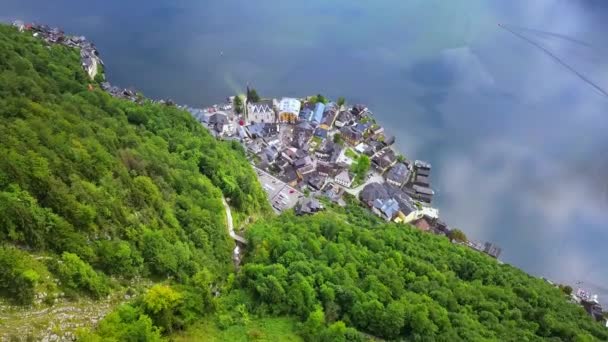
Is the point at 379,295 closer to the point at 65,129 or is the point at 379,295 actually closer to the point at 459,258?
the point at 459,258

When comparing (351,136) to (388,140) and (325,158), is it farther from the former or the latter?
(325,158)

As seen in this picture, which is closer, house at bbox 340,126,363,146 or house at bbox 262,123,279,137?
house at bbox 262,123,279,137

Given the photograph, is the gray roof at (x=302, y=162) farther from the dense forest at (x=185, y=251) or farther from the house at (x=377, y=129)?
the house at (x=377, y=129)

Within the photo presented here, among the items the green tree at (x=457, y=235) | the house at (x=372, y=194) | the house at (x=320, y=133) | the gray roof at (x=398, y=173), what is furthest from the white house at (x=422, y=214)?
the house at (x=320, y=133)

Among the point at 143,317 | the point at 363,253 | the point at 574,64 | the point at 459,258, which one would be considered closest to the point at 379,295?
the point at 363,253

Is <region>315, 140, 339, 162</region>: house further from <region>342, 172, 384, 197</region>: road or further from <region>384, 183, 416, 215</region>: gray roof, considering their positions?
<region>384, 183, 416, 215</region>: gray roof

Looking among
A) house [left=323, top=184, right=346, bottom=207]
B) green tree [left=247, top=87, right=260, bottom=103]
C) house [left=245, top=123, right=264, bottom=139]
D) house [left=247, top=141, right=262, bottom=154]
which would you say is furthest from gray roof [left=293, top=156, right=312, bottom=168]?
green tree [left=247, top=87, right=260, bottom=103]

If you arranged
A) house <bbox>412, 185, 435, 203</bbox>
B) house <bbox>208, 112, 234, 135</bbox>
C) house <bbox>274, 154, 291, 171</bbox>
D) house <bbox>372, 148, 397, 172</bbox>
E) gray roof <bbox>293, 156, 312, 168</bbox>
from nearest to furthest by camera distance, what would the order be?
house <bbox>412, 185, 435, 203</bbox> < house <bbox>274, 154, 291, 171</bbox> < gray roof <bbox>293, 156, 312, 168</bbox> < house <bbox>372, 148, 397, 172</bbox> < house <bbox>208, 112, 234, 135</bbox>
